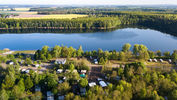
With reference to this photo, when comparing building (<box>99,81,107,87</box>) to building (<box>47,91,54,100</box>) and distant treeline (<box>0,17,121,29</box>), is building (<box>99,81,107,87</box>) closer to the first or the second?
building (<box>47,91,54,100</box>)

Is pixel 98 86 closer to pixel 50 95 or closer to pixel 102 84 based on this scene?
pixel 102 84

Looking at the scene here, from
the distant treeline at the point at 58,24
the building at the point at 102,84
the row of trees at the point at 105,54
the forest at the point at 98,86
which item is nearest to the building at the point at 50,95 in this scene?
the forest at the point at 98,86

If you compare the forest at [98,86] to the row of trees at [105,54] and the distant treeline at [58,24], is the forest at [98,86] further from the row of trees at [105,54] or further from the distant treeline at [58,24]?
the distant treeline at [58,24]

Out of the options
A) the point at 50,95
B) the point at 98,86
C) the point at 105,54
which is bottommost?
the point at 50,95

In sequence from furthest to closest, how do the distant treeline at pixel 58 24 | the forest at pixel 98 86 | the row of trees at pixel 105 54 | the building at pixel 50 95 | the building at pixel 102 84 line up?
the distant treeline at pixel 58 24 → the row of trees at pixel 105 54 → the building at pixel 102 84 → the building at pixel 50 95 → the forest at pixel 98 86

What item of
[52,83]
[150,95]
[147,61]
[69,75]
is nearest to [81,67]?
[69,75]

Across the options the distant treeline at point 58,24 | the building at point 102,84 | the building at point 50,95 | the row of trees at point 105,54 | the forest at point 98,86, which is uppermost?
the distant treeline at point 58,24

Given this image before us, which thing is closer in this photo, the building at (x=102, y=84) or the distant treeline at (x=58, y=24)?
the building at (x=102, y=84)

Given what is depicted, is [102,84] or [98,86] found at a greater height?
[98,86]

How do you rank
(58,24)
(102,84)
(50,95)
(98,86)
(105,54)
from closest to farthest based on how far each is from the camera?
1. (50,95)
2. (98,86)
3. (102,84)
4. (105,54)
5. (58,24)

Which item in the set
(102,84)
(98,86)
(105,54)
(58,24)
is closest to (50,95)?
(98,86)

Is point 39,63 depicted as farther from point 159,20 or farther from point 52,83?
point 159,20
